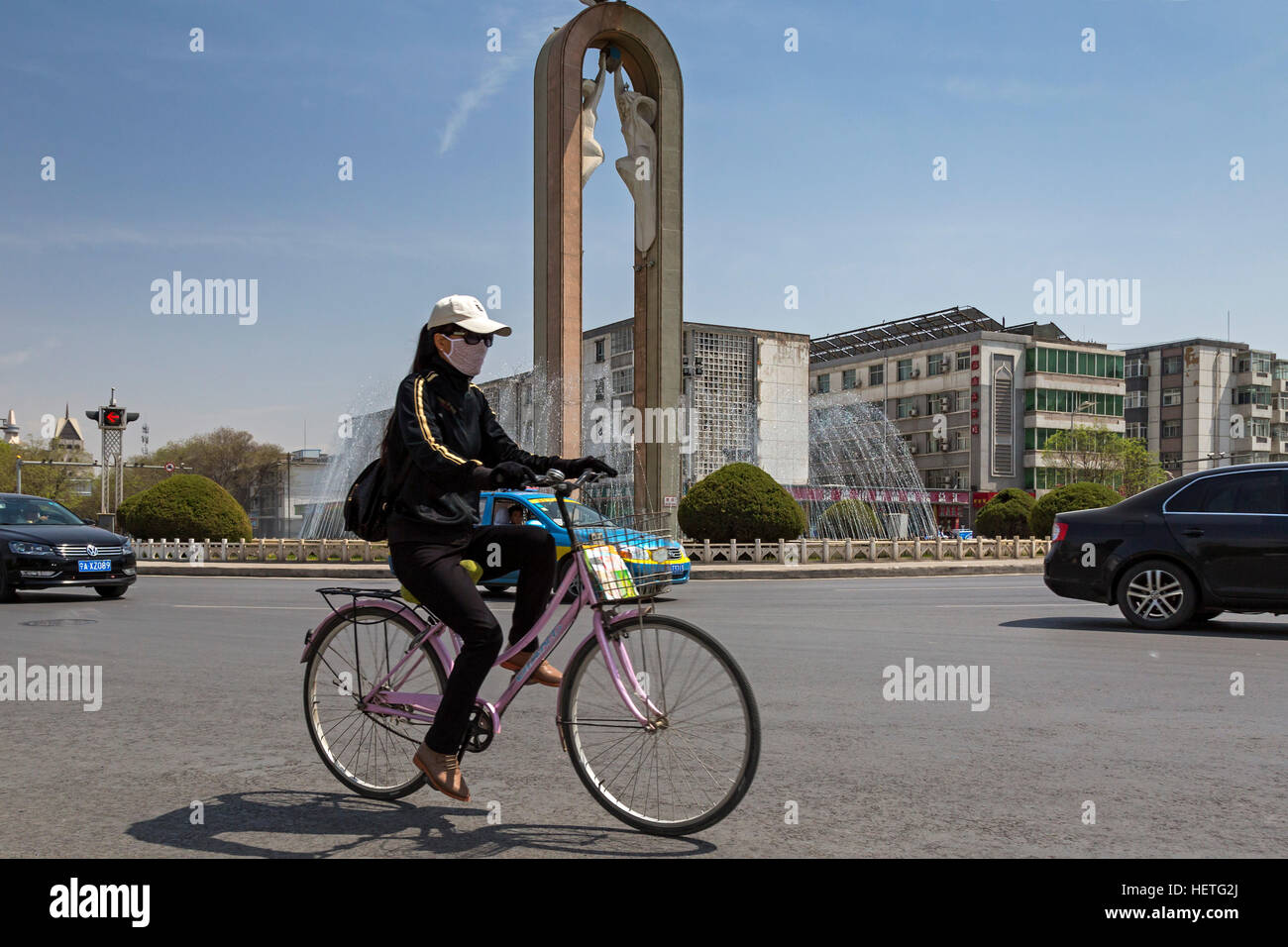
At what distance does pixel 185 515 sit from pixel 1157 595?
27945 millimetres

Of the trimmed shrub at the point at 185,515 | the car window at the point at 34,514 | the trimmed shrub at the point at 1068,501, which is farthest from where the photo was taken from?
the trimmed shrub at the point at 1068,501

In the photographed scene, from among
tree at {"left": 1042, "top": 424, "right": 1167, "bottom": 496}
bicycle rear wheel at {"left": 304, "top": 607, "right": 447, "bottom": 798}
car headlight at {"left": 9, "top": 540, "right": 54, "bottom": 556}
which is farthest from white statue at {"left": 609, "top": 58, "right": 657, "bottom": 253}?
tree at {"left": 1042, "top": 424, "right": 1167, "bottom": 496}

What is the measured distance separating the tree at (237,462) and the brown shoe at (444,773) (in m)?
86.3

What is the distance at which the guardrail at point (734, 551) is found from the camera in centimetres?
2747

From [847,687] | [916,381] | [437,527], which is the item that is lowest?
[847,687]

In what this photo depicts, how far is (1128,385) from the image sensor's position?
304 feet

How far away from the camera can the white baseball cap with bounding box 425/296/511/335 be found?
4.35 metres

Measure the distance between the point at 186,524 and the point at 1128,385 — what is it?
80257mm

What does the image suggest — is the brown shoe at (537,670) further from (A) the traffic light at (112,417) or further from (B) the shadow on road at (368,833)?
(A) the traffic light at (112,417)

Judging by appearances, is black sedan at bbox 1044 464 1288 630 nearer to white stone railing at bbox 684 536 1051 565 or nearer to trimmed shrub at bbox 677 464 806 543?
white stone railing at bbox 684 536 1051 565

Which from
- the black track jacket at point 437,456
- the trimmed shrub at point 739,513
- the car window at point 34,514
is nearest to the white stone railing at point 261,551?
the trimmed shrub at point 739,513

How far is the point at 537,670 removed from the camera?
431 cm
